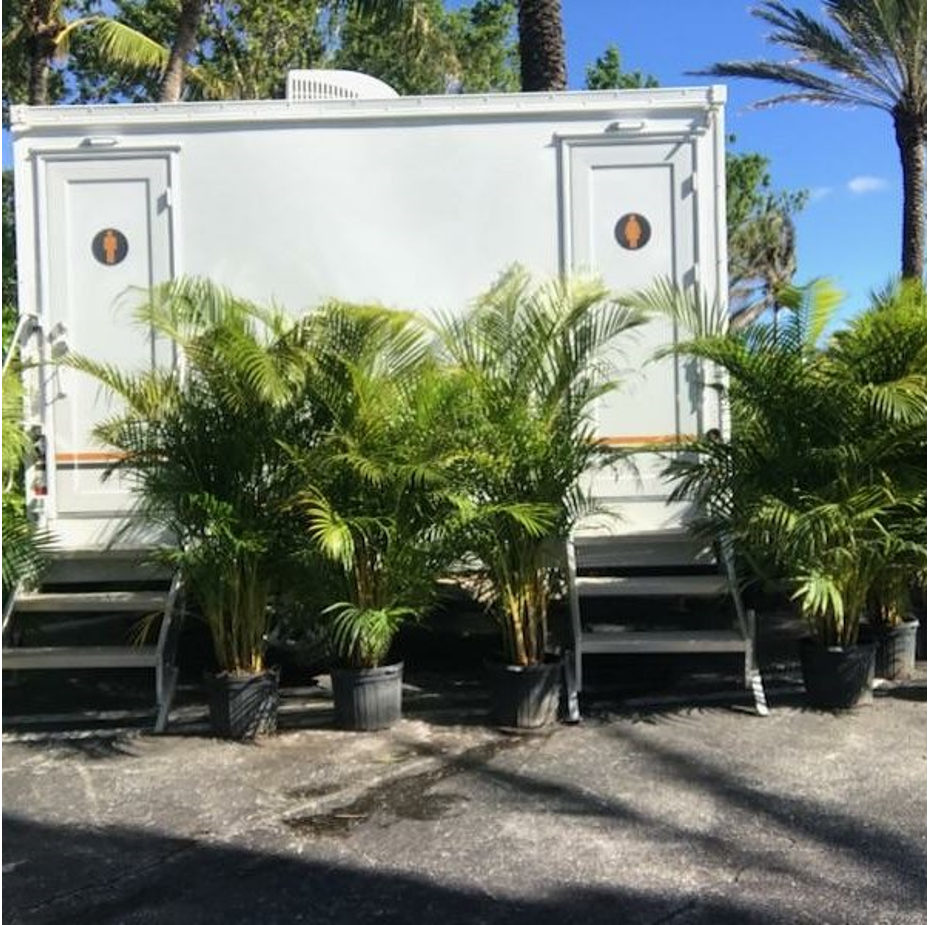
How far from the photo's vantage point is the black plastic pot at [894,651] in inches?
240

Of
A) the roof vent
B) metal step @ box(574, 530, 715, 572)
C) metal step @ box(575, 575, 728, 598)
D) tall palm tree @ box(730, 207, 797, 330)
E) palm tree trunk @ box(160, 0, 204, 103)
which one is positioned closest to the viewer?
metal step @ box(575, 575, 728, 598)

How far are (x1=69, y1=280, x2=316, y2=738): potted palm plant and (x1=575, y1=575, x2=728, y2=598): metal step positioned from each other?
1.76 m

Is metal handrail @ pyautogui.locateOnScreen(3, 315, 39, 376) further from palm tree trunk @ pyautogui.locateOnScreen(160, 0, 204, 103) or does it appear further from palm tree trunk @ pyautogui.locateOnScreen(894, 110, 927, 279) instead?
palm tree trunk @ pyautogui.locateOnScreen(894, 110, 927, 279)

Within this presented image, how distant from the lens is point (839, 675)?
5.57 metres

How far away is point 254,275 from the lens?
6.14 metres

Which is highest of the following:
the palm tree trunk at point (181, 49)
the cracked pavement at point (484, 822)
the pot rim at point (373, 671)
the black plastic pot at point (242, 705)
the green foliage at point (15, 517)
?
Answer: the palm tree trunk at point (181, 49)

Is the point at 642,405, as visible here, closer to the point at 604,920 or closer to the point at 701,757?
the point at 701,757

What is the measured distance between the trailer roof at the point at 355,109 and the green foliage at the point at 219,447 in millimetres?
1201

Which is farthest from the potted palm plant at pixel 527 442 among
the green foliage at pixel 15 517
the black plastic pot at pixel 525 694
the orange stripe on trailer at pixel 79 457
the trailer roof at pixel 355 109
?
the green foliage at pixel 15 517

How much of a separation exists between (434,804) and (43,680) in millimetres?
3457

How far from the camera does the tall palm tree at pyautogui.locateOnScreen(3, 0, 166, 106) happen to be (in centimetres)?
1517

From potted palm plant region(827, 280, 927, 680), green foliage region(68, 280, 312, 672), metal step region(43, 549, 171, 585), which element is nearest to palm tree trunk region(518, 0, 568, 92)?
potted palm plant region(827, 280, 927, 680)

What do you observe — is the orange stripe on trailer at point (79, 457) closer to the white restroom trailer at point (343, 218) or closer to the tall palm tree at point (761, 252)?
the white restroom trailer at point (343, 218)

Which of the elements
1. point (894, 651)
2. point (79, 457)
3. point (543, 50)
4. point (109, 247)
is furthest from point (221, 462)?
point (543, 50)
